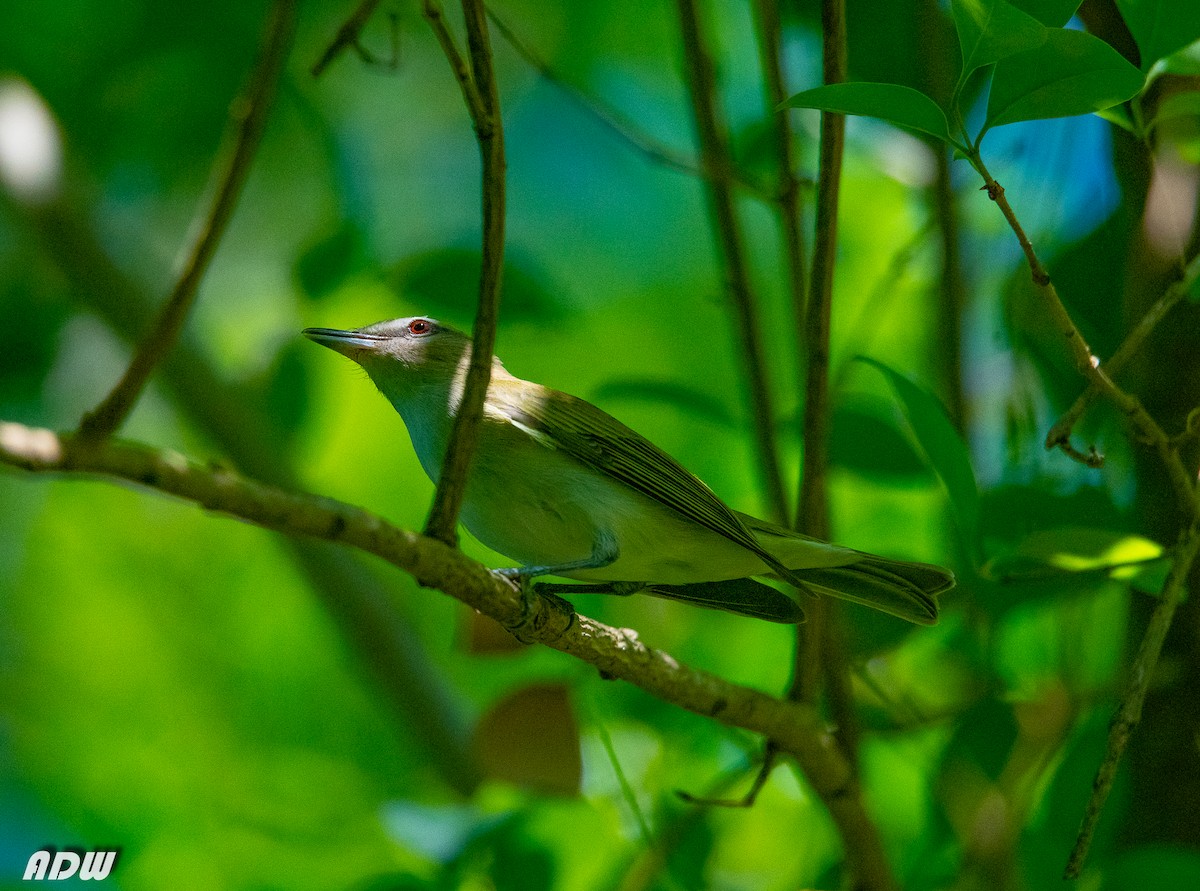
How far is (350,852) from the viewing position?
448cm

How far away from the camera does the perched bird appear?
3061 millimetres

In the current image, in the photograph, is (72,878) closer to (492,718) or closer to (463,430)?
(492,718)

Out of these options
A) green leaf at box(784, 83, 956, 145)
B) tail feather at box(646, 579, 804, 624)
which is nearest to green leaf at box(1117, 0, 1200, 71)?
green leaf at box(784, 83, 956, 145)

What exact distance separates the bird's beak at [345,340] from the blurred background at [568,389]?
0.21 m

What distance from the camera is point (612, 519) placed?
310 centimetres

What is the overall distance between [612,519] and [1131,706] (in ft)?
4.57

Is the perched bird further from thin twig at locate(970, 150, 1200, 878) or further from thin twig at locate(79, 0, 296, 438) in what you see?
thin twig at locate(79, 0, 296, 438)

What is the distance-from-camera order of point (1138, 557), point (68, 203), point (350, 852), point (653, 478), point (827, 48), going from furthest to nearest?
1. point (68, 203)
2. point (350, 852)
3. point (653, 478)
4. point (1138, 557)
5. point (827, 48)

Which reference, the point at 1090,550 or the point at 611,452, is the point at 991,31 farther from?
the point at 611,452

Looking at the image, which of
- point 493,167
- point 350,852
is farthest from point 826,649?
point 350,852

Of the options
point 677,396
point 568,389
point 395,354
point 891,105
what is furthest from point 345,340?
point 568,389

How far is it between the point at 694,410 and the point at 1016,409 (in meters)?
0.98

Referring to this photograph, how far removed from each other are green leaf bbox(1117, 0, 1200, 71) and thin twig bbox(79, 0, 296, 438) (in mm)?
1654

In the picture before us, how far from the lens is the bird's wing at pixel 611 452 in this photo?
3.10m
